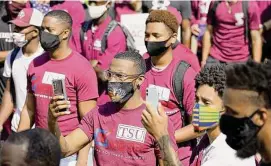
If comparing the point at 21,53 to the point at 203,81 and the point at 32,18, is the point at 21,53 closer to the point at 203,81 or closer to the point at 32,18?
the point at 32,18

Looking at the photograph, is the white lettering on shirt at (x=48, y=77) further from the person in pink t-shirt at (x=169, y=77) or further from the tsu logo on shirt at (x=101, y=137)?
the tsu logo on shirt at (x=101, y=137)

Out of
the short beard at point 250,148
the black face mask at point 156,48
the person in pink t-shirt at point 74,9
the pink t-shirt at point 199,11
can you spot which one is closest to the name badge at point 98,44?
the person in pink t-shirt at point 74,9

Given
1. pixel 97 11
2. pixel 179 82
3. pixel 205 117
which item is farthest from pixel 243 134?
pixel 97 11

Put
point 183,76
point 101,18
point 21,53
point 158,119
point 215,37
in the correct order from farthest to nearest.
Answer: point 215,37 < point 101,18 < point 21,53 < point 183,76 < point 158,119

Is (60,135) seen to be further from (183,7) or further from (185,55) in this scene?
(183,7)

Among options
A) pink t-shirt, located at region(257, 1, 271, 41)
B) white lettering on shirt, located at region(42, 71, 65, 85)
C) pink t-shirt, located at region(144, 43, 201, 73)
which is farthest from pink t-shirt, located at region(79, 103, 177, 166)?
pink t-shirt, located at region(257, 1, 271, 41)

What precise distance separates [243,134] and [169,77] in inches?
90.9

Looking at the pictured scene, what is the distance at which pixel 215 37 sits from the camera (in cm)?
954

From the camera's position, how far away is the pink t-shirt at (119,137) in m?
5.33

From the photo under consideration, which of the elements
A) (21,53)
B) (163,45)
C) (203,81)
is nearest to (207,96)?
(203,81)

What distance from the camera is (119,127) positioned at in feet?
17.7

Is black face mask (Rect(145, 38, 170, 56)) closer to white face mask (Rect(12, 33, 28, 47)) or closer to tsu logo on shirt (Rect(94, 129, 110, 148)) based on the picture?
tsu logo on shirt (Rect(94, 129, 110, 148))

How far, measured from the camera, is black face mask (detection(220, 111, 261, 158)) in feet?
13.1

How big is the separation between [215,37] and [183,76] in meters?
3.43
